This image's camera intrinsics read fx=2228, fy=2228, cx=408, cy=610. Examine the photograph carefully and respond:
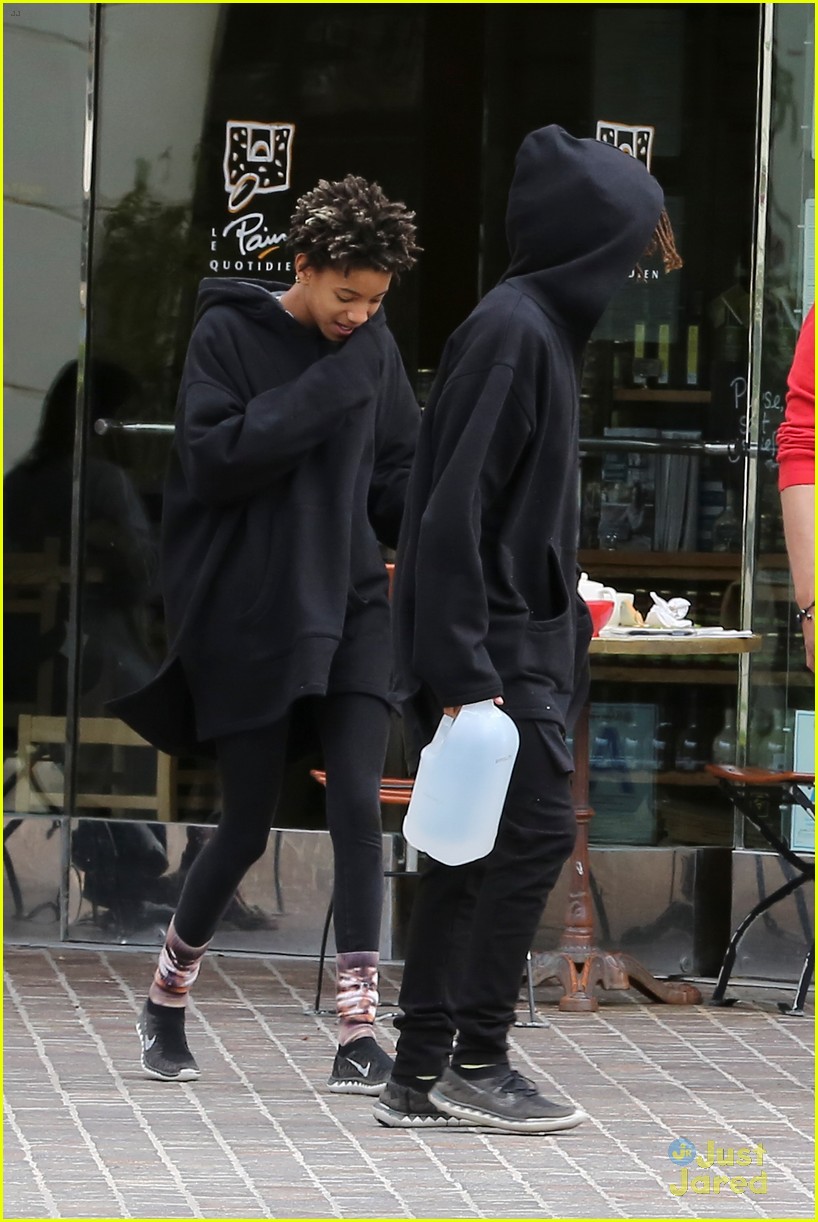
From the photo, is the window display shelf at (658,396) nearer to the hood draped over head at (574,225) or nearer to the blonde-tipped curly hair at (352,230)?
the blonde-tipped curly hair at (352,230)

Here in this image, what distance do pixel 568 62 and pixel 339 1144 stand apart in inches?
148

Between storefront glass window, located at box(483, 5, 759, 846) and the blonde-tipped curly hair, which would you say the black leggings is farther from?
storefront glass window, located at box(483, 5, 759, 846)

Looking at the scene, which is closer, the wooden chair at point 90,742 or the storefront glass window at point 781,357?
the storefront glass window at point 781,357

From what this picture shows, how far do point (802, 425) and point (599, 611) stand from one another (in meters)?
2.12

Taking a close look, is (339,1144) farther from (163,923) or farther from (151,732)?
(163,923)

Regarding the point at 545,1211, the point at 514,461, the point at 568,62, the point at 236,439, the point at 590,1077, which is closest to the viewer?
the point at 545,1211

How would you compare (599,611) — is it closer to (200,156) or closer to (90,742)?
(90,742)

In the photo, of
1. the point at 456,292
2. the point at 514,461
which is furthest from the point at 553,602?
the point at 456,292

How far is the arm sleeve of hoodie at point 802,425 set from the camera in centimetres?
405

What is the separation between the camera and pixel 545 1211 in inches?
159

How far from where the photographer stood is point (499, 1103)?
459 cm

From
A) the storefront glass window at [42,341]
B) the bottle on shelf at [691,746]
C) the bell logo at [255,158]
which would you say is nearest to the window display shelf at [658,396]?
the bottle on shelf at [691,746]

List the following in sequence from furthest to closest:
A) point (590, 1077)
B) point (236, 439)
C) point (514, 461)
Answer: point (590, 1077), point (236, 439), point (514, 461)

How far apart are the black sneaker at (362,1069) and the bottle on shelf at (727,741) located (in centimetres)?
228
